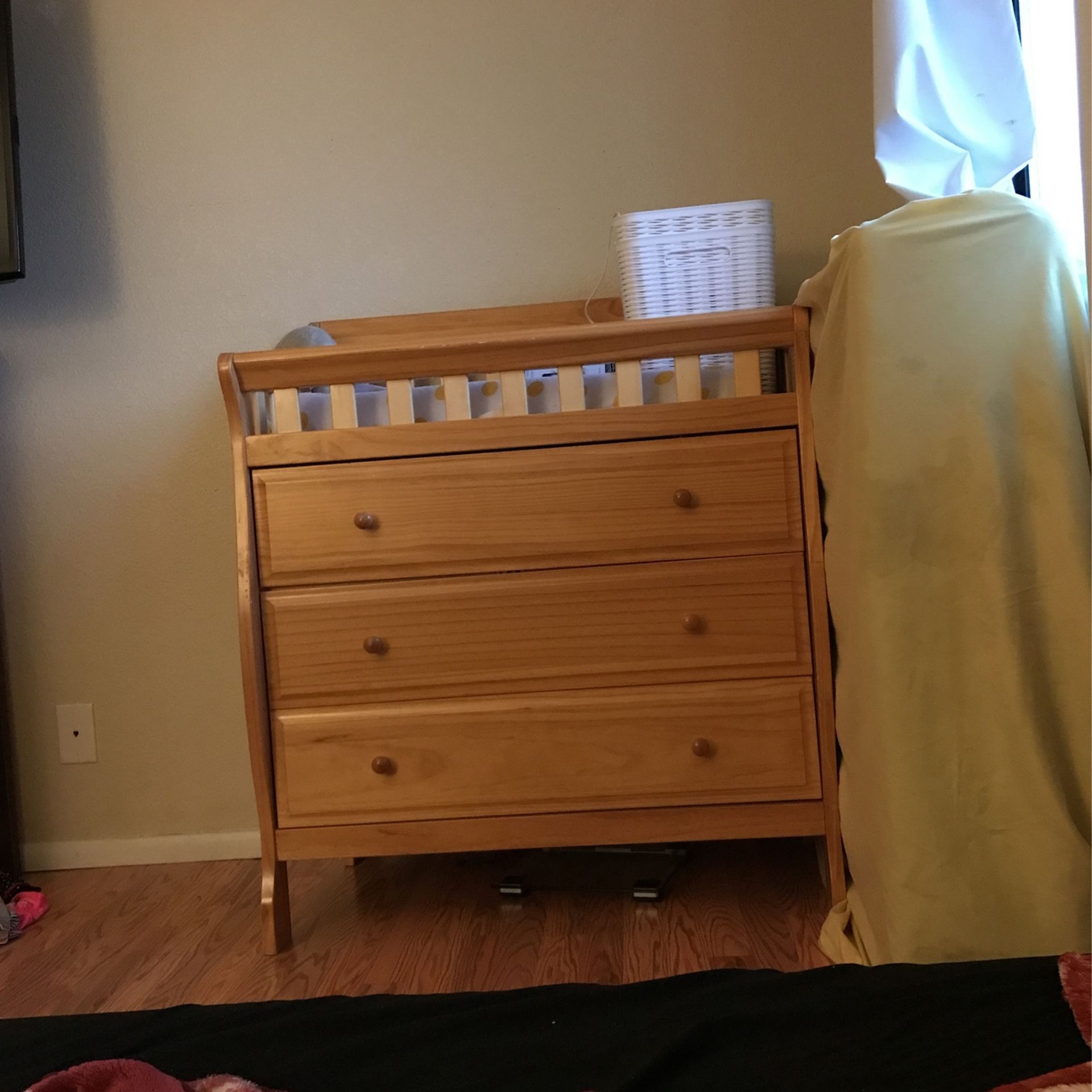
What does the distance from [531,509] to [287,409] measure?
0.43 meters

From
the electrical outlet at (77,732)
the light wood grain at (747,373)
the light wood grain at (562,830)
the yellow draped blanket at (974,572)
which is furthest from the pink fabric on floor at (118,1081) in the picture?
the electrical outlet at (77,732)

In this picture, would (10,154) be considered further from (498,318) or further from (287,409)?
(498,318)

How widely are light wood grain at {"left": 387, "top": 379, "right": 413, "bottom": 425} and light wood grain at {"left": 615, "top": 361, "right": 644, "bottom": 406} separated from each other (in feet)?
1.10

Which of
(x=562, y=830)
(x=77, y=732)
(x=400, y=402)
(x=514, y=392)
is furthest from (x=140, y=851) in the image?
(x=514, y=392)

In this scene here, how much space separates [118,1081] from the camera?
104 cm

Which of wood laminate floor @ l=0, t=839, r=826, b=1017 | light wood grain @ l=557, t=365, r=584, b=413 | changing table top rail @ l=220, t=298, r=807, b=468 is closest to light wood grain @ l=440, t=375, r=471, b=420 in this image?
changing table top rail @ l=220, t=298, r=807, b=468

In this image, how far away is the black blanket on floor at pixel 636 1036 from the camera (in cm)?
106

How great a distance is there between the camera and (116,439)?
92.6 inches

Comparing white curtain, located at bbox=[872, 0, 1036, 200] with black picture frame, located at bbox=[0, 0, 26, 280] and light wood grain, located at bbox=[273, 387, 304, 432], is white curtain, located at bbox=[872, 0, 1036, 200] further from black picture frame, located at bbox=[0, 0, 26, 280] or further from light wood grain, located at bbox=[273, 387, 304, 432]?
black picture frame, located at bbox=[0, 0, 26, 280]

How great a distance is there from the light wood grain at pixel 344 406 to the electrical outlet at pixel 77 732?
101 cm

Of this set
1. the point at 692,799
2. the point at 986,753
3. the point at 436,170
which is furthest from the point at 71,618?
the point at 986,753

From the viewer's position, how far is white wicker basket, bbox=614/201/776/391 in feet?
6.23

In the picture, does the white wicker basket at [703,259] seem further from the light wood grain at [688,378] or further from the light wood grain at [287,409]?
the light wood grain at [287,409]

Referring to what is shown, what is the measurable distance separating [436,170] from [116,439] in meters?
0.87
